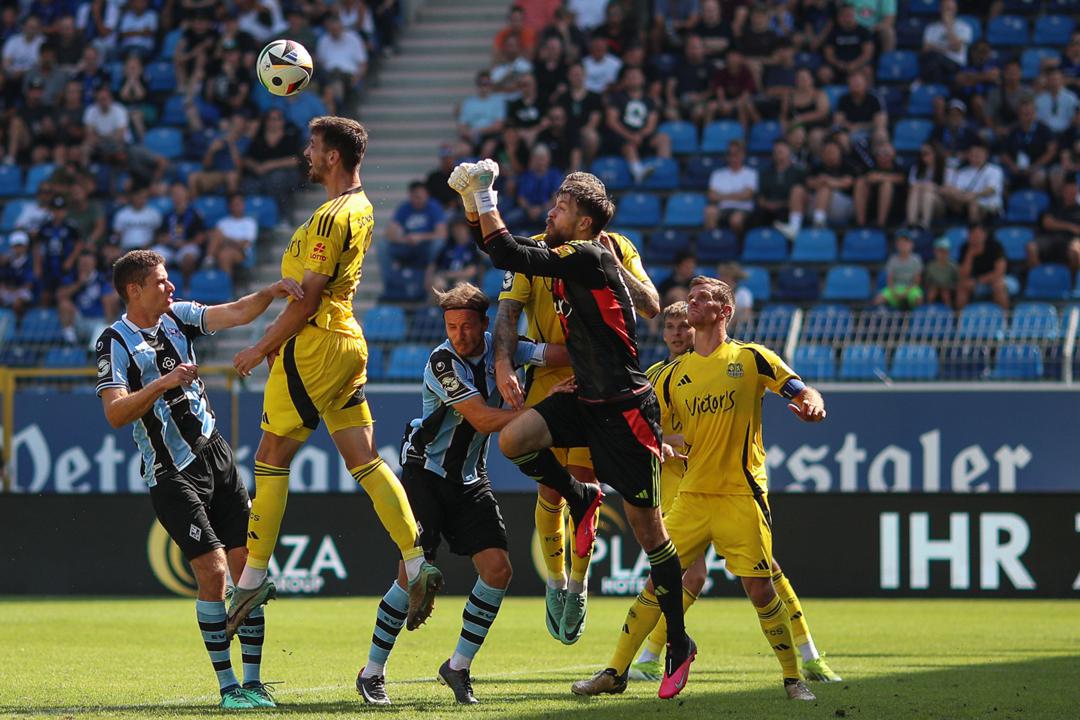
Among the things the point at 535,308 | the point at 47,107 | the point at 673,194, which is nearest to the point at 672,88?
the point at 673,194

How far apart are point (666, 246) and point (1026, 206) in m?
4.16

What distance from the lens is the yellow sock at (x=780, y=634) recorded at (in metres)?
7.82

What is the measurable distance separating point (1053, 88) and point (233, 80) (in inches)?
433

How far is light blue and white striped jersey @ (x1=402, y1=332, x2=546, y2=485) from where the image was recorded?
25.9ft

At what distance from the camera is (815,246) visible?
59.8ft

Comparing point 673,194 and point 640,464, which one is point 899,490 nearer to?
point 673,194

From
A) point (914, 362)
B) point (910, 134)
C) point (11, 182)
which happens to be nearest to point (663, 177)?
point (910, 134)

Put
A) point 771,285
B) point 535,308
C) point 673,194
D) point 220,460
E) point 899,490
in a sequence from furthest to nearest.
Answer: point 673,194 < point 771,285 < point 899,490 < point 535,308 < point 220,460

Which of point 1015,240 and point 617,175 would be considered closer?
point 1015,240

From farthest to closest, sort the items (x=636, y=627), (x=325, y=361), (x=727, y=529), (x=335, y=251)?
(x=727, y=529)
(x=636, y=627)
(x=325, y=361)
(x=335, y=251)

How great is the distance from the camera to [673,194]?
19.5m

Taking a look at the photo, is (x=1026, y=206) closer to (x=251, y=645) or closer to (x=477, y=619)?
(x=477, y=619)

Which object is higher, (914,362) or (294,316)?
(294,316)

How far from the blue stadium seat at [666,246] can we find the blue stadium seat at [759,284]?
36.7 inches
